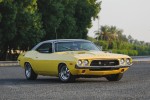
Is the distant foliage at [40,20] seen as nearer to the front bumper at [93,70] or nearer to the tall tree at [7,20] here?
the tall tree at [7,20]

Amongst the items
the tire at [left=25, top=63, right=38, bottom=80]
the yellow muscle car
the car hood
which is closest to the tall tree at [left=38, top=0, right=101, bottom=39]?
the tire at [left=25, top=63, right=38, bottom=80]

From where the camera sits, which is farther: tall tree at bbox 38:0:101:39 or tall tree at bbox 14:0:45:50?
tall tree at bbox 38:0:101:39

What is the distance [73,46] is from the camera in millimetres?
16422

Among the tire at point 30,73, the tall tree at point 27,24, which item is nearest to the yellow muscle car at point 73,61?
the tire at point 30,73

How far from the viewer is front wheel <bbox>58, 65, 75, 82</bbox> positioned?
15.3m

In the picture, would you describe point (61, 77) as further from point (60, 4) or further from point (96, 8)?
point (96, 8)

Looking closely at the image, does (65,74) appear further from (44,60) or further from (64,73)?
(44,60)

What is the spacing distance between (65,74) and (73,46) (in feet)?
4.08

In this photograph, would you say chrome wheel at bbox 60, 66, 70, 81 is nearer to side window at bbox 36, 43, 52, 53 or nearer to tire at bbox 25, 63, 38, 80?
side window at bbox 36, 43, 52, 53

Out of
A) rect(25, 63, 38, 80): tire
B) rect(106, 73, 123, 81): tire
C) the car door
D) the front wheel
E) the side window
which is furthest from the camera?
rect(25, 63, 38, 80): tire

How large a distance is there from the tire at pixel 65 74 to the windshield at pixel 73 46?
2.79 feet

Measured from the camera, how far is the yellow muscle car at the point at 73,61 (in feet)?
49.2

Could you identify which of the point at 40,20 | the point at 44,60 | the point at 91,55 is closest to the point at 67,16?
the point at 40,20

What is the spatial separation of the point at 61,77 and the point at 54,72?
416mm
